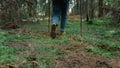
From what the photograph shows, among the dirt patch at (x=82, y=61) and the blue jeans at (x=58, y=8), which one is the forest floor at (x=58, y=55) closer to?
the dirt patch at (x=82, y=61)

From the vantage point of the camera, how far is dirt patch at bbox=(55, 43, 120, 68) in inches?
143

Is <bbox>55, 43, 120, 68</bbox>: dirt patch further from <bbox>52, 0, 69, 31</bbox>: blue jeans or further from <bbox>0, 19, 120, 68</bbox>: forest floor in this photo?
<bbox>52, 0, 69, 31</bbox>: blue jeans

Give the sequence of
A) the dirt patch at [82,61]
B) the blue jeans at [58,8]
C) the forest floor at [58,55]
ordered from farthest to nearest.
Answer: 1. the blue jeans at [58,8]
2. the dirt patch at [82,61]
3. the forest floor at [58,55]

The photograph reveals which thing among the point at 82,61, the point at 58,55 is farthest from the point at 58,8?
the point at 82,61

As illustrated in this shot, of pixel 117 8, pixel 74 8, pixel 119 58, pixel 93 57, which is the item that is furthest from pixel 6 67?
pixel 74 8

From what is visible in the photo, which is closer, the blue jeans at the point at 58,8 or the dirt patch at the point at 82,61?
the dirt patch at the point at 82,61

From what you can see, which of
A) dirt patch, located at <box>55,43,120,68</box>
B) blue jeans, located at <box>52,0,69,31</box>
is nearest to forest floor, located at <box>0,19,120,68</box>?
dirt patch, located at <box>55,43,120,68</box>

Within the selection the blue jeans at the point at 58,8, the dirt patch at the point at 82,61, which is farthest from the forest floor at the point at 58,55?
the blue jeans at the point at 58,8

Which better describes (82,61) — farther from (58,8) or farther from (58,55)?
(58,8)

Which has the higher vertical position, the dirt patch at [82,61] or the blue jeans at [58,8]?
the blue jeans at [58,8]

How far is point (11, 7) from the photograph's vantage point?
25.0 ft

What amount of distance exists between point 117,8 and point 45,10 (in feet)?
13.5

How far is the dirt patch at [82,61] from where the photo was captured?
3.64 meters

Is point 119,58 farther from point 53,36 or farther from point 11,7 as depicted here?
point 11,7
